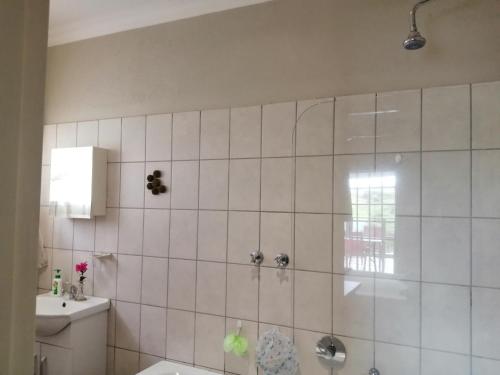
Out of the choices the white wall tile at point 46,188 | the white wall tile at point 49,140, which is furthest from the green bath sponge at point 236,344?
the white wall tile at point 49,140

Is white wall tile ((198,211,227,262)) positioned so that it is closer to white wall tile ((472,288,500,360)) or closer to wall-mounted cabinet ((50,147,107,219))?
wall-mounted cabinet ((50,147,107,219))

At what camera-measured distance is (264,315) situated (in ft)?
6.53

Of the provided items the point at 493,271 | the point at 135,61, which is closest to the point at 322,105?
the point at 493,271

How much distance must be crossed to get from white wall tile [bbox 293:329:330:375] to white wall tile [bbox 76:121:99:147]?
194cm

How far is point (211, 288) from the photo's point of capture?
214cm

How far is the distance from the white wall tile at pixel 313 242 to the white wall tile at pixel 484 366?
746 mm

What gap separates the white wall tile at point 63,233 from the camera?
2629mm

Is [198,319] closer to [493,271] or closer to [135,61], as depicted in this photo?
[493,271]

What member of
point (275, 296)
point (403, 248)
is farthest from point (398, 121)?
point (275, 296)

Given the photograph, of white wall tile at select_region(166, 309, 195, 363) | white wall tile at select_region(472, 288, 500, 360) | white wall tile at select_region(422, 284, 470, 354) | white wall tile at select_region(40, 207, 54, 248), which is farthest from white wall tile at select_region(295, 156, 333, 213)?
white wall tile at select_region(40, 207, 54, 248)

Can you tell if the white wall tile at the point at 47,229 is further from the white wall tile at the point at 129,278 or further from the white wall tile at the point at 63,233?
the white wall tile at the point at 129,278

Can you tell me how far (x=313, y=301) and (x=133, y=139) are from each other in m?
1.60

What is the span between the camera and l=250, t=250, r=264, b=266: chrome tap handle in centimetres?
201

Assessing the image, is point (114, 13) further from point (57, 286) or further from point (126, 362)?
point (126, 362)
